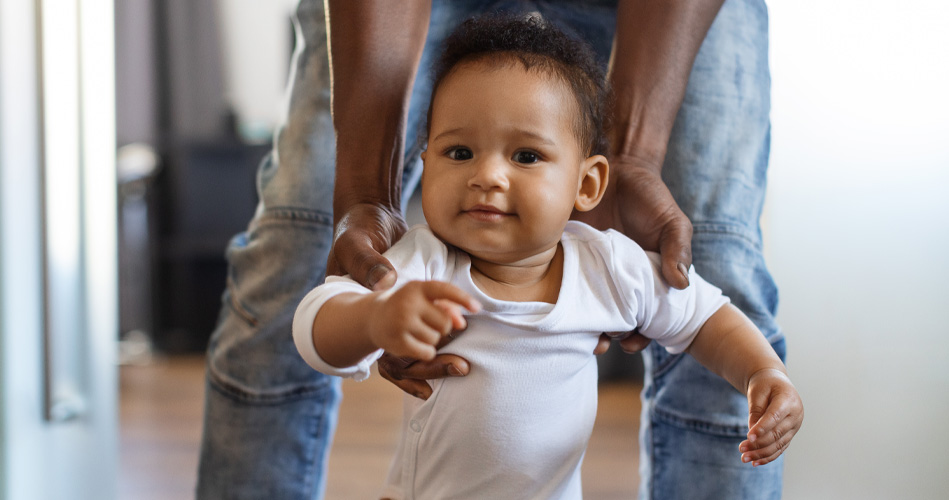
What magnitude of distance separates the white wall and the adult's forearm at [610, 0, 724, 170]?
24.5 inches

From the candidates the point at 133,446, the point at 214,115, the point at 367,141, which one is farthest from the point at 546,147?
the point at 214,115

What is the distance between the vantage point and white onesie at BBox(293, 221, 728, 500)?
2.28 ft

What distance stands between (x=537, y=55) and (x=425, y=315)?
300mm

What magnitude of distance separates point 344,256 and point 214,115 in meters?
2.94

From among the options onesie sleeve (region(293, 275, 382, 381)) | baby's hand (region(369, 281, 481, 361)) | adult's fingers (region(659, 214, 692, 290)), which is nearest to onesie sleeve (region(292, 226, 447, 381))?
onesie sleeve (region(293, 275, 382, 381))

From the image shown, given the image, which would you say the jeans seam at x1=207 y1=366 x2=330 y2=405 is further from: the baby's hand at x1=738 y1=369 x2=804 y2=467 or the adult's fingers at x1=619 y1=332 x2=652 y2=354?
the baby's hand at x1=738 y1=369 x2=804 y2=467

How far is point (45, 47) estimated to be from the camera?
1174 mm

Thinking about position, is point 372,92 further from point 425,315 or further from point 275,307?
point 425,315

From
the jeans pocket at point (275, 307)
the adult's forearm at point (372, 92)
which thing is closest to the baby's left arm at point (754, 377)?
the adult's forearm at point (372, 92)

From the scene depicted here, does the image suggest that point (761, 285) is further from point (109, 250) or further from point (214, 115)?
point (214, 115)

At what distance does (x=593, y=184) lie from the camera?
2.52 ft

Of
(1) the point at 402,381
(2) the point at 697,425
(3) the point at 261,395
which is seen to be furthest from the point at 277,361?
(2) the point at 697,425

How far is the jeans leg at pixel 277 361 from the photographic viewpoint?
3.14 ft

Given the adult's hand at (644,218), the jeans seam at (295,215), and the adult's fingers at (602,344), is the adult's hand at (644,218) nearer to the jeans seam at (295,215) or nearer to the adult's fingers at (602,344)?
the adult's fingers at (602,344)
